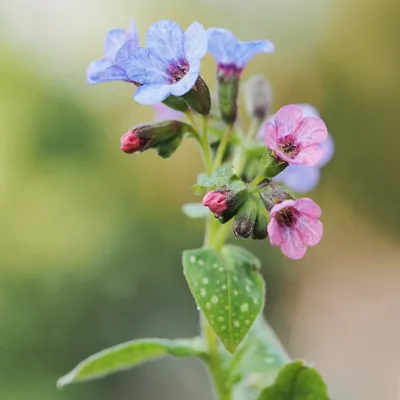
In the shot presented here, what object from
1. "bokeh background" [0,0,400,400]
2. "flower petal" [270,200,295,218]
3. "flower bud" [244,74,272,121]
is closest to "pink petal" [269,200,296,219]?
"flower petal" [270,200,295,218]

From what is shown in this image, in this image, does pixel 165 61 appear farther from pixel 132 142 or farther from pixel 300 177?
pixel 300 177

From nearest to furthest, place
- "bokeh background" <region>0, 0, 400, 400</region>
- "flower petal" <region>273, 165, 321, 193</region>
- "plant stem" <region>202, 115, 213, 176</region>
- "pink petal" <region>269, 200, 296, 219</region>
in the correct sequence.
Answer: "pink petal" <region>269, 200, 296, 219</region> → "plant stem" <region>202, 115, 213, 176</region> → "flower petal" <region>273, 165, 321, 193</region> → "bokeh background" <region>0, 0, 400, 400</region>

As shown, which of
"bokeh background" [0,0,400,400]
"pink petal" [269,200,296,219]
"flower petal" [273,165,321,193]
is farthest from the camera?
"bokeh background" [0,0,400,400]

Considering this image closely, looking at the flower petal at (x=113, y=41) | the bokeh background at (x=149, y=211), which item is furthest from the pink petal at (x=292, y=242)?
the bokeh background at (x=149, y=211)

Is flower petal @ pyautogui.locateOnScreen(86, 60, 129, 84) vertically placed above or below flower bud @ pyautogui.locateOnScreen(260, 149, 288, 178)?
above

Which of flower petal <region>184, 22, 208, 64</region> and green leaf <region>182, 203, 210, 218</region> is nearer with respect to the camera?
flower petal <region>184, 22, 208, 64</region>

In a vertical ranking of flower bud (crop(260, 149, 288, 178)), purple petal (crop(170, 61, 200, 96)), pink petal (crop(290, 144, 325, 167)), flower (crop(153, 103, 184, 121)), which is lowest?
flower bud (crop(260, 149, 288, 178))

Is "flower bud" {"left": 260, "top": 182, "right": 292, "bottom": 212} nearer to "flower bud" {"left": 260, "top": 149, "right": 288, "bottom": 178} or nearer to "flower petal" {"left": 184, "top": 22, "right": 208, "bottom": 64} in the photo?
"flower bud" {"left": 260, "top": 149, "right": 288, "bottom": 178}
